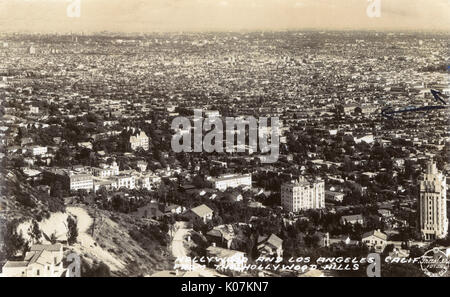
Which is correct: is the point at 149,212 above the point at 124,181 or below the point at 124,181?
below

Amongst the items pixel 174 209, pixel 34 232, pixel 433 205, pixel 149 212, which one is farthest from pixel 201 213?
pixel 433 205

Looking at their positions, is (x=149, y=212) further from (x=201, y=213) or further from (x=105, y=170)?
(x=105, y=170)

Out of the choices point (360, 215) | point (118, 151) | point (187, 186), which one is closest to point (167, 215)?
point (187, 186)

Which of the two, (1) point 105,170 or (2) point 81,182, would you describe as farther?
(1) point 105,170

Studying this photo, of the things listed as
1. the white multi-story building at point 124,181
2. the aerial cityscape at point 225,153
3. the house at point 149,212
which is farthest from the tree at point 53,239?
the white multi-story building at point 124,181

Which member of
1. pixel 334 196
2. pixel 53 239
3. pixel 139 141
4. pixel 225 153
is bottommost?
pixel 53 239
